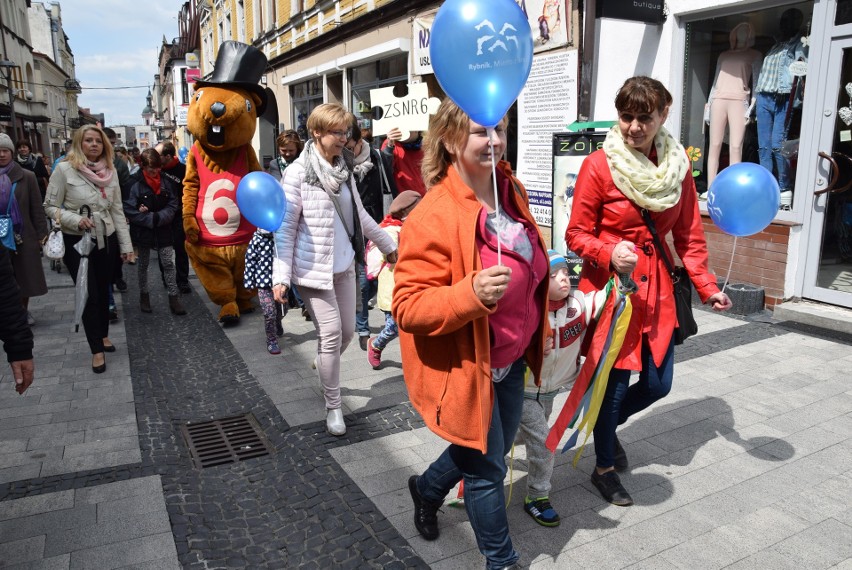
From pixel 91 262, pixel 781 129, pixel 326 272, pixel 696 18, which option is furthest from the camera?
pixel 696 18

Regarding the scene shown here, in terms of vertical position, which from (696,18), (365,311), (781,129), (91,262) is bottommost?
(365,311)

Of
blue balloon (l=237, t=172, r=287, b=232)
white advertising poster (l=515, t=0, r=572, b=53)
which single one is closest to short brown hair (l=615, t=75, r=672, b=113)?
blue balloon (l=237, t=172, r=287, b=232)

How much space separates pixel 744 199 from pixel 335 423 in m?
2.64

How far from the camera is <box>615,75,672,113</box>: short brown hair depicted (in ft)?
9.80

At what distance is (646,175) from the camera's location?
3041 millimetres

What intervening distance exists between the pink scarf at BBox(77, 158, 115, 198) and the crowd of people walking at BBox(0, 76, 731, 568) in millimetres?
436

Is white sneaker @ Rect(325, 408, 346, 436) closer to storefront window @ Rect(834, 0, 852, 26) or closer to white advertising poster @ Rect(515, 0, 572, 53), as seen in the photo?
storefront window @ Rect(834, 0, 852, 26)

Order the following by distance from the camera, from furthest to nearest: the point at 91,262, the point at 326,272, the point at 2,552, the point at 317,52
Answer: the point at 317,52 < the point at 91,262 < the point at 326,272 < the point at 2,552

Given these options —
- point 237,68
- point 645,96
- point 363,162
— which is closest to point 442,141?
point 645,96

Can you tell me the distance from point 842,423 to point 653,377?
179cm

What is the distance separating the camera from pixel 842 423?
13.6 ft

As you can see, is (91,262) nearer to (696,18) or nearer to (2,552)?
(2,552)

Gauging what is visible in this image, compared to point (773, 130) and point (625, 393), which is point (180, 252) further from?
point (773, 130)

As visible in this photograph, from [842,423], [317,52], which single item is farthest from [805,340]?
[317,52]
